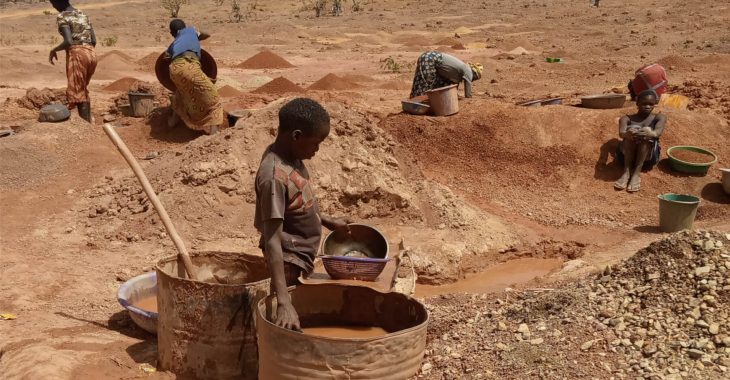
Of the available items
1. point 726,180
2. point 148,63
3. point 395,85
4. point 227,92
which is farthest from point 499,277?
point 148,63

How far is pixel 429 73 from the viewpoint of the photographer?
8.95 metres

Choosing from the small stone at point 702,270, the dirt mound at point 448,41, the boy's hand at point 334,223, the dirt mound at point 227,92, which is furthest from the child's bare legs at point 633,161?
the dirt mound at point 448,41

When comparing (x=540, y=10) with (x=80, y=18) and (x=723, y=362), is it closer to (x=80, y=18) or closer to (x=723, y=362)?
(x=80, y=18)

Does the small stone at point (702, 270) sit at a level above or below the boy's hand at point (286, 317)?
below

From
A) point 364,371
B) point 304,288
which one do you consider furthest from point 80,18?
point 364,371

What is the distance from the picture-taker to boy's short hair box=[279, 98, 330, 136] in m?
3.12

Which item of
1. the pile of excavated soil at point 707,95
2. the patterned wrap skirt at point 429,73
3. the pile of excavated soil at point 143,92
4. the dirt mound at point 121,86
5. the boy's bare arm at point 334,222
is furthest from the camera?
the dirt mound at point 121,86

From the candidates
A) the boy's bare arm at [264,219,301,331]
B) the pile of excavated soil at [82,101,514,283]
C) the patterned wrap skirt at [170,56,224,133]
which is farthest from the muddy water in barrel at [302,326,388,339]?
the patterned wrap skirt at [170,56,224,133]

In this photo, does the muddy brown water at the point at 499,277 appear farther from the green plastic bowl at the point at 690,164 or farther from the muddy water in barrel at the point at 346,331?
the green plastic bowl at the point at 690,164

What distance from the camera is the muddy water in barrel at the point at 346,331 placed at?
3420 mm

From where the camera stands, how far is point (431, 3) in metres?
30.2

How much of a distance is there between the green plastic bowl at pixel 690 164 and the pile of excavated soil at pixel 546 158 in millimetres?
84

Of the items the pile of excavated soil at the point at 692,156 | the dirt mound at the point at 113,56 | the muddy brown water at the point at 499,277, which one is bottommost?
the muddy brown water at the point at 499,277

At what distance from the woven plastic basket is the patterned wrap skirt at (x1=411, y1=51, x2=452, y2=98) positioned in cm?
538
